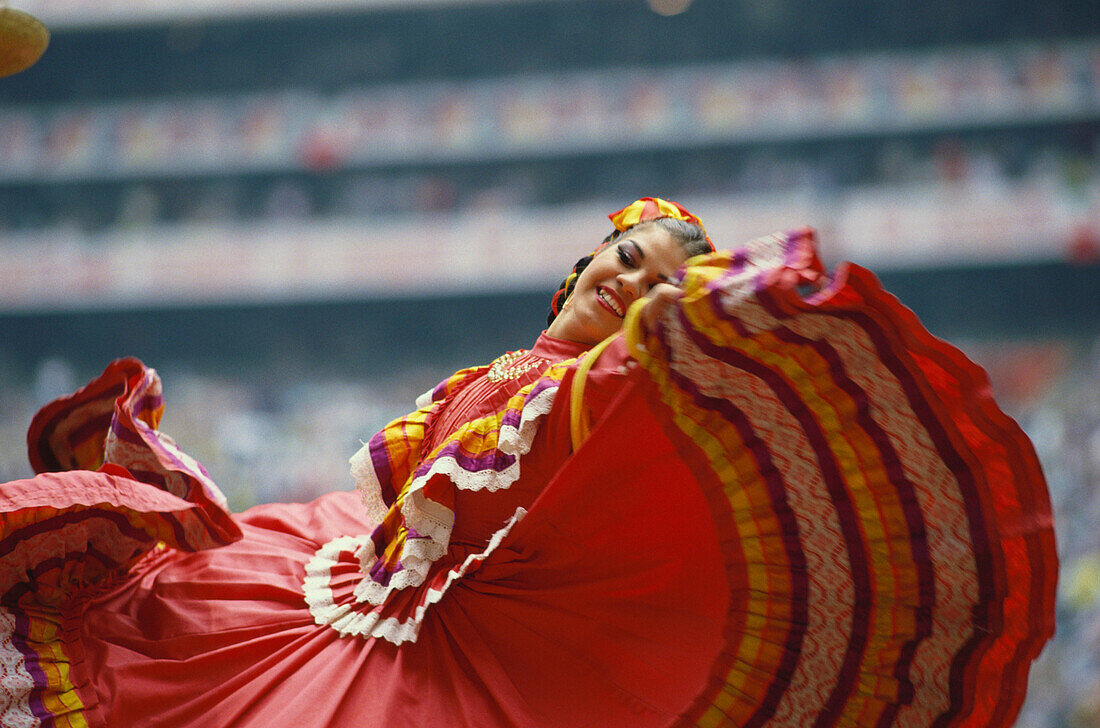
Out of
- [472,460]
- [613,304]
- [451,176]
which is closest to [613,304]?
[613,304]

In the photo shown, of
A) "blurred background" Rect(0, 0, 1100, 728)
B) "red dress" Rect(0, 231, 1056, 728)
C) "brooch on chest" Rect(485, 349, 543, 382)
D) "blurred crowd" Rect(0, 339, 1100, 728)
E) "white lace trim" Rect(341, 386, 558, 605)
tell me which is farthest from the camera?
"blurred background" Rect(0, 0, 1100, 728)

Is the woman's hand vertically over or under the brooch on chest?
over

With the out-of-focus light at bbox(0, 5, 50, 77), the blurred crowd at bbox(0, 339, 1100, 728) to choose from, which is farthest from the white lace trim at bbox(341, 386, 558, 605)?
the blurred crowd at bbox(0, 339, 1100, 728)

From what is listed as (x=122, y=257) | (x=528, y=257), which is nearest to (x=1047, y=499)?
(x=528, y=257)

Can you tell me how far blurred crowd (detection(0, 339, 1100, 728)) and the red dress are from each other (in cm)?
326

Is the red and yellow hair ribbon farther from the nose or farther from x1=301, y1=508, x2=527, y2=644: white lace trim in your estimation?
x1=301, y1=508, x2=527, y2=644: white lace trim

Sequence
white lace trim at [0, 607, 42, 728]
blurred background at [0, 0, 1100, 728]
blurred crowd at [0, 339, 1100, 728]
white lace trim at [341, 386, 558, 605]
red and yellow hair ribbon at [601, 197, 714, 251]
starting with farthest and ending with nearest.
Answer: blurred background at [0, 0, 1100, 728]
blurred crowd at [0, 339, 1100, 728]
red and yellow hair ribbon at [601, 197, 714, 251]
white lace trim at [341, 386, 558, 605]
white lace trim at [0, 607, 42, 728]

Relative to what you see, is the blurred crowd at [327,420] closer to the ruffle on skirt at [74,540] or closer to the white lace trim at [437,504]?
the ruffle on skirt at [74,540]

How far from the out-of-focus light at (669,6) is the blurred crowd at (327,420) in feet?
7.49

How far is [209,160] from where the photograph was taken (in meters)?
5.46

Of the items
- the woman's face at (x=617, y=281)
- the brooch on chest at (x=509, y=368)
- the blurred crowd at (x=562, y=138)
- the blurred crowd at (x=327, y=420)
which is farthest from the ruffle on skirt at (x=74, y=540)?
the blurred crowd at (x=562, y=138)

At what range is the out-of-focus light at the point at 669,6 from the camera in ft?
16.9

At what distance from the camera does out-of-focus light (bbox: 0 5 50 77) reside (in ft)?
4.21

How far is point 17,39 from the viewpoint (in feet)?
4.24
